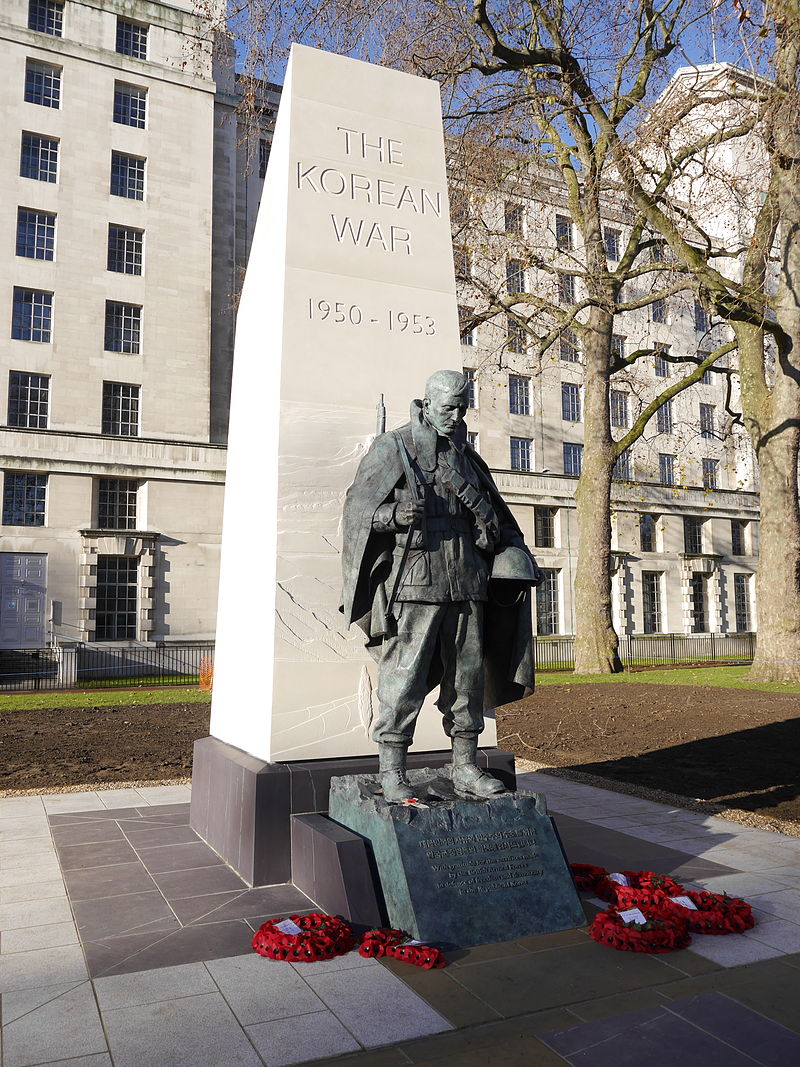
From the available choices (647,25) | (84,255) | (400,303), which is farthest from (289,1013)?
(84,255)

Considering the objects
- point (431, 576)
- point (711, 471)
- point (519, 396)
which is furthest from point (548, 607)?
point (431, 576)

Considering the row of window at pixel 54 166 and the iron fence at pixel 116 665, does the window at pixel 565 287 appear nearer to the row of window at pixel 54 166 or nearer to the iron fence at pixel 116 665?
the iron fence at pixel 116 665

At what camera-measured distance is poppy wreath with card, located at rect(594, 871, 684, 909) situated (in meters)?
4.84

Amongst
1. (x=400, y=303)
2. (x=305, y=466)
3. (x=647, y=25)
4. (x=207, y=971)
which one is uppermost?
(x=647, y=25)

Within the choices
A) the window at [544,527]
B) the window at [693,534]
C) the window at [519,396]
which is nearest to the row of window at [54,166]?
the window at [519,396]

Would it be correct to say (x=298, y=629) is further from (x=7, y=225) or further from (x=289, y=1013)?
(x=7, y=225)

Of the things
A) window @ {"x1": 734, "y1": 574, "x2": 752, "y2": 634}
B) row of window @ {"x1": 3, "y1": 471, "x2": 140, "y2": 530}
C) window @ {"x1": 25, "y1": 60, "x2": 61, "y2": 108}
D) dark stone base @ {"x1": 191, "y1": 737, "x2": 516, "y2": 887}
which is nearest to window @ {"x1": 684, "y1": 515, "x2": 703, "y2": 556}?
window @ {"x1": 734, "y1": 574, "x2": 752, "y2": 634}

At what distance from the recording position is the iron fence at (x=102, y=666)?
2534cm

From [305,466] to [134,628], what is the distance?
25731 mm

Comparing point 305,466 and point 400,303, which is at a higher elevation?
point 400,303

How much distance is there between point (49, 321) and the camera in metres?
30.6

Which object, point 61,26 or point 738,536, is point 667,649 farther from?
point 61,26

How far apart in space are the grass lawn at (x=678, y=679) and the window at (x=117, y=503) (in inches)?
655

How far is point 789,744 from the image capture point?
11.2m
